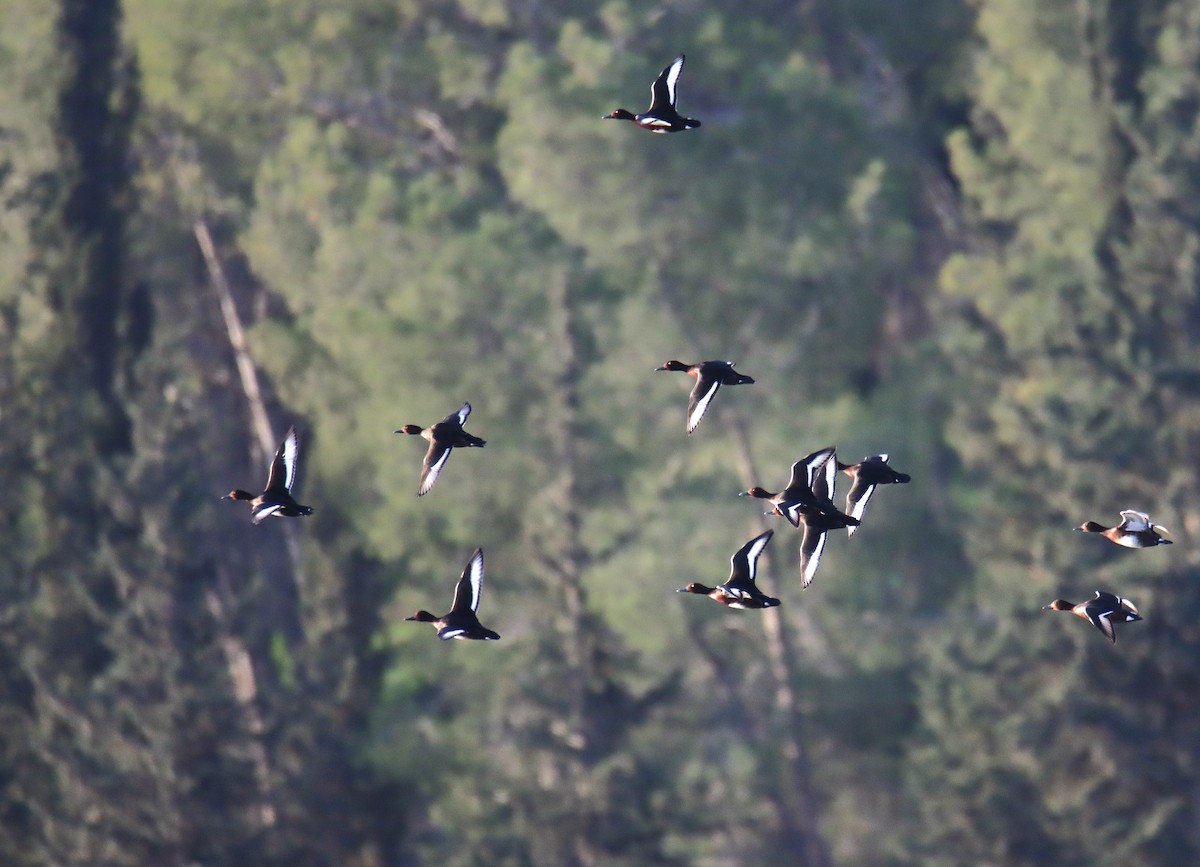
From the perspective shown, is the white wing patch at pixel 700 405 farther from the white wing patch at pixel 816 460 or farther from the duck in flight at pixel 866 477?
the duck in flight at pixel 866 477

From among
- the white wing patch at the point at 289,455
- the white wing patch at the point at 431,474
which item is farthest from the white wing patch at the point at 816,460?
the white wing patch at the point at 289,455

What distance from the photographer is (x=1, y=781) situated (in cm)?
3306

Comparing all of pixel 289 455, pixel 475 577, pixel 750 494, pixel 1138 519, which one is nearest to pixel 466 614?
pixel 475 577

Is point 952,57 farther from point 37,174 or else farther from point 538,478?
point 37,174

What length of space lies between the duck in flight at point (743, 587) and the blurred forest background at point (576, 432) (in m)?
13.4

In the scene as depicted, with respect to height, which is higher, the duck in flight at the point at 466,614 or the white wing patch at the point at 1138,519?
the white wing patch at the point at 1138,519

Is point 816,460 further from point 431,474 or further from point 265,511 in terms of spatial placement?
point 265,511

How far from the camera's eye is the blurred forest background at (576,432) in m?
32.1

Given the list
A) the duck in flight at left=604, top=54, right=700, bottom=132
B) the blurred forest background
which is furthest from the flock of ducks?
the blurred forest background

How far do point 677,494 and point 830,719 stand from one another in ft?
14.6

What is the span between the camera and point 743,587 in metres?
18.4

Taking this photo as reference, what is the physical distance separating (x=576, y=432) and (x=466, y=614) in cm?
1743

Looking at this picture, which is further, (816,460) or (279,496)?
(816,460)

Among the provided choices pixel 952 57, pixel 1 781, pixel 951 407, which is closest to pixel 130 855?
pixel 1 781
